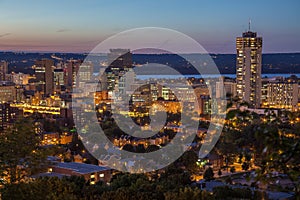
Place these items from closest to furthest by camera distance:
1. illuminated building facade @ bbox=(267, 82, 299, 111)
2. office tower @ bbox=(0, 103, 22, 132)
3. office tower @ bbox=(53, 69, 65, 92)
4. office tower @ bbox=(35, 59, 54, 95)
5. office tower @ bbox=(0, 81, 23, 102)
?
office tower @ bbox=(0, 103, 22, 132)
illuminated building facade @ bbox=(267, 82, 299, 111)
office tower @ bbox=(0, 81, 23, 102)
office tower @ bbox=(35, 59, 54, 95)
office tower @ bbox=(53, 69, 65, 92)

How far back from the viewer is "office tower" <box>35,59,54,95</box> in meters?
27.9

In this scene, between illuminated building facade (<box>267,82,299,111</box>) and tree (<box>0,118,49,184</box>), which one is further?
illuminated building facade (<box>267,82,299,111</box>)

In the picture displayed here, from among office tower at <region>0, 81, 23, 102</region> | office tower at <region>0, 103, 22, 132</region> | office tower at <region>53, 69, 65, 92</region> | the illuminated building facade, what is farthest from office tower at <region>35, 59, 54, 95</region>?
office tower at <region>0, 103, 22, 132</region>

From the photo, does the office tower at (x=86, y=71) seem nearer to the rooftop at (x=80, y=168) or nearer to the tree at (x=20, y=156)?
the rooftop at (x=80, y=168)

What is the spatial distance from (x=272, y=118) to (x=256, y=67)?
18.6 m

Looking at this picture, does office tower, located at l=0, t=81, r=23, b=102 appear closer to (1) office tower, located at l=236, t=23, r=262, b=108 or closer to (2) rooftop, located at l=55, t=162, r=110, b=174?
(1) office tower, located at l=236, t=23, r=262, b=108

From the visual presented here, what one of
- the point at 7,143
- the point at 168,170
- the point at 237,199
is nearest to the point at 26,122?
the point at 7,143

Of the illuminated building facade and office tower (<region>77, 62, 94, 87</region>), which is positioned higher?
office tower (<region>77, 62, 94, 87</region>)

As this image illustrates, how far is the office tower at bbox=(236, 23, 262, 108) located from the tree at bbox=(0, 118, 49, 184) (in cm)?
1678

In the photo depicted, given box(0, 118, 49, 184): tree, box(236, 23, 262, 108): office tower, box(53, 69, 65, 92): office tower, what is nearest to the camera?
box(0, 118, 49, 184): tree

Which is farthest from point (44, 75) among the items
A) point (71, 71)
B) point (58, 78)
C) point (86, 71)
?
point (86, 71)

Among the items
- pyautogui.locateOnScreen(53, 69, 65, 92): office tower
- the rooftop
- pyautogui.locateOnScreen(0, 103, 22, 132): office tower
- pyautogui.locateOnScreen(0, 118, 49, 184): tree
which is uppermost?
pyautogui.locateOnScreen(53, 69, 65, 92): office tower

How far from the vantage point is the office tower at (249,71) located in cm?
1923

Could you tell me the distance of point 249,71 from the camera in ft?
63.8
